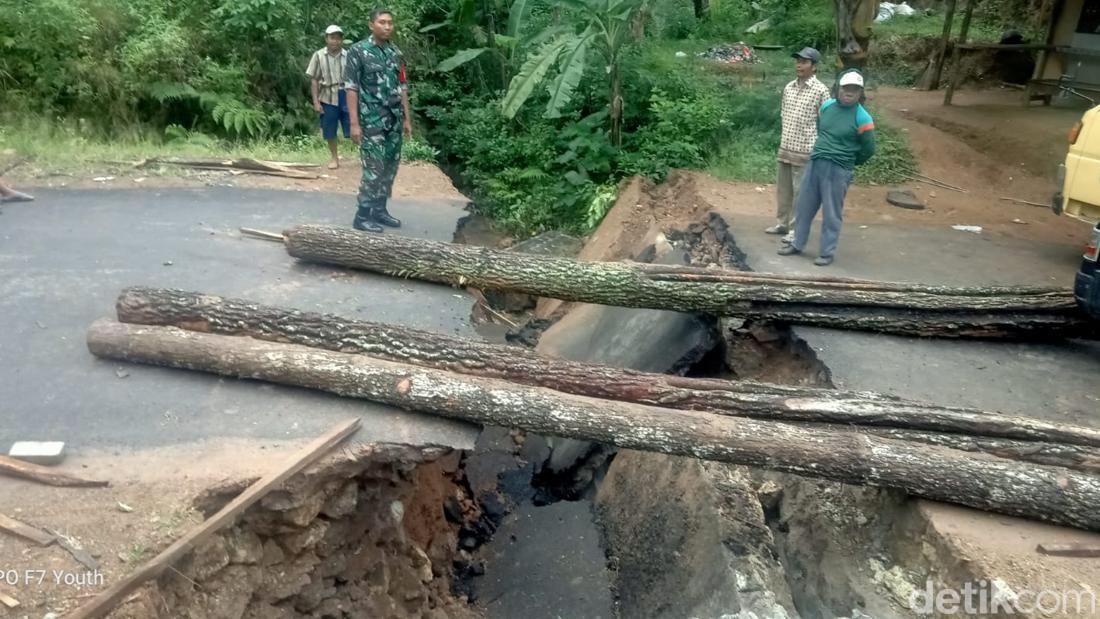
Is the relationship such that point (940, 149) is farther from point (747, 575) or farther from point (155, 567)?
point (155, 567)

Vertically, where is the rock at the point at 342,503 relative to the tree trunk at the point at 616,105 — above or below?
below

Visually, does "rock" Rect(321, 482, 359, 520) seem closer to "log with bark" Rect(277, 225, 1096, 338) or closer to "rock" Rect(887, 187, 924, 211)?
"log with bark" Rect(277, 225, 1096, 338)

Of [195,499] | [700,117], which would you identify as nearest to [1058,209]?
[700,117]

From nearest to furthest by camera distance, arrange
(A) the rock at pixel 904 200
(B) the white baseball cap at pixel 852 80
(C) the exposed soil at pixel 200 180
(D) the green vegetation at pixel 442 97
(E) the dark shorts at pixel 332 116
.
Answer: (B) the white baseball cap at pixel 852 80 < (C) the exposed soil at pixel 200 180 < (E) the dark shorts at pixel 332 116 < (A) the rock at pixel 904 200 < (D) the green vegetation at pixel 442 97

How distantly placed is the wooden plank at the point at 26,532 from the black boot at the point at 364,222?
440cm

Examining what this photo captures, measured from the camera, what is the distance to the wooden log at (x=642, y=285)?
→ 617 cm

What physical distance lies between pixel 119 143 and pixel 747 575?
1028 centimetres

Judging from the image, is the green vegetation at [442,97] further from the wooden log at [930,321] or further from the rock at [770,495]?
the rock at [770,495]

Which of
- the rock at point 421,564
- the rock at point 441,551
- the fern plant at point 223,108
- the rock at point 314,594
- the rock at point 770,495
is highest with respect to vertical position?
the fern plant at point 223,108

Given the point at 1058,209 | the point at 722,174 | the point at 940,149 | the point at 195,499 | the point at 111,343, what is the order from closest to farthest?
the point at 195,499 → the point at 111,343 → the point at 1058,209 → the point at 722,174 → the point at 940,149

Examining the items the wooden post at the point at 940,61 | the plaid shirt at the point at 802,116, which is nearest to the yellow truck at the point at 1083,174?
the plaid shirt at the point at 802,116

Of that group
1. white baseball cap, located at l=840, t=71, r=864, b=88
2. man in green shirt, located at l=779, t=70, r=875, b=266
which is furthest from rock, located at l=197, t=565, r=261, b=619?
white baseball cap, located at l=840, t=71, r=864, b=88

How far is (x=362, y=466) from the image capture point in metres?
4.48

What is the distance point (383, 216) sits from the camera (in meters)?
8.09
